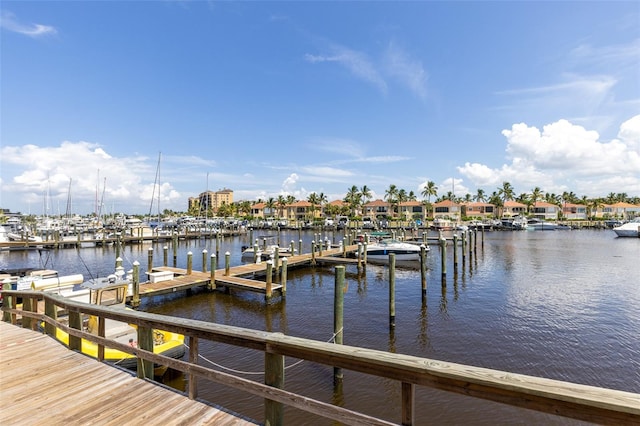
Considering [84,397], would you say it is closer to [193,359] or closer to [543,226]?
[193,359]

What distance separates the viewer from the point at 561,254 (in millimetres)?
41438

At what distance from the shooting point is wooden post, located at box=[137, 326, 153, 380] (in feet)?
16.9

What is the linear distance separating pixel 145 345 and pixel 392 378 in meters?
4.14

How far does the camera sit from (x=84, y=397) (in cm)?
475

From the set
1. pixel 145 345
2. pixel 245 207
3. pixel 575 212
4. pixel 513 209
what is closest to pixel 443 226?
pixel 513 209

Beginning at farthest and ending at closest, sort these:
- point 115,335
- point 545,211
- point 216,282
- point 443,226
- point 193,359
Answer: point 545,211, point 443,226, point 216,282, point 115,335, point 193,359

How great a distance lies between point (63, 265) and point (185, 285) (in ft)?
77.2

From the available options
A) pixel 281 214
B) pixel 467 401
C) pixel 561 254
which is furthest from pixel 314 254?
pixel 281 214

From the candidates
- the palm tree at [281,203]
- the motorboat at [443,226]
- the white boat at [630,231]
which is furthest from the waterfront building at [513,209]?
the palm tree at [281,203]

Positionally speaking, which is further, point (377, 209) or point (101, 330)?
point (377, 209)

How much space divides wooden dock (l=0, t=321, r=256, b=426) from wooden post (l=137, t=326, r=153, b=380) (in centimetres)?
14

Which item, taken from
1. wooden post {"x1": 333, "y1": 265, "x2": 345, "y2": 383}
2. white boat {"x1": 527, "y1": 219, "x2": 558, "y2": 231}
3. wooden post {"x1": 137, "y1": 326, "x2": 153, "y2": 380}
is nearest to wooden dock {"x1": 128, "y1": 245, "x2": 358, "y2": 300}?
wooden post {"x1": 333, "y1": 265, "x2": 345, "y2": 383}

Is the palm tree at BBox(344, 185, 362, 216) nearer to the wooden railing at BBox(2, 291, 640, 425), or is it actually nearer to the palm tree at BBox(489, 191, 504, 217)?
the palm tree at BBox(489, 191, 504, 217)

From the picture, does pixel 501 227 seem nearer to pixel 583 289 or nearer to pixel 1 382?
pixel 583 289
